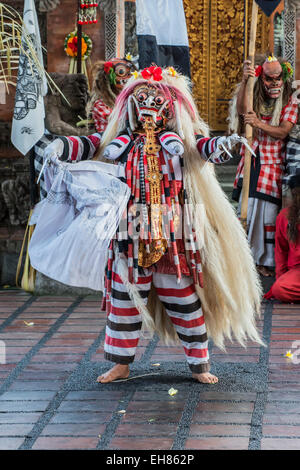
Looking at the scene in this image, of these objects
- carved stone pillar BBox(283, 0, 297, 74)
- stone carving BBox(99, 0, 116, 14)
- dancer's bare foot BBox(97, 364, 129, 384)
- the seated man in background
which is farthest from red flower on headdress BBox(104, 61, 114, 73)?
carved stone pillar BBox(283, 0, 297, 74)

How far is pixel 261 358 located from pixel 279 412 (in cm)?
86

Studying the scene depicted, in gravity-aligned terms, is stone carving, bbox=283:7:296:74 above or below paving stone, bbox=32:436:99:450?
above

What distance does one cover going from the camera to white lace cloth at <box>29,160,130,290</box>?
357 cm

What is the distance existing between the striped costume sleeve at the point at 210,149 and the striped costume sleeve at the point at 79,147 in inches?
20.9

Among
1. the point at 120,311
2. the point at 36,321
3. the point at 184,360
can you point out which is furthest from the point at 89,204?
the point at 36,321

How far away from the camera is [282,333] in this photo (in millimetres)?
4750

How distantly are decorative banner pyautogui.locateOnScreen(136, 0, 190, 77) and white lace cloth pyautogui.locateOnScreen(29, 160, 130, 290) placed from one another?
2.87 ft

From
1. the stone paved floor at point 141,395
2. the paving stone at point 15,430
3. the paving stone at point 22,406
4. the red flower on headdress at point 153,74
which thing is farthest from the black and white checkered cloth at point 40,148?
the paving stone at point 15,430

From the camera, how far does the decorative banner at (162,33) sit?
4.30m

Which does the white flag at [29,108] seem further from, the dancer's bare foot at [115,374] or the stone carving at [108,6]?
the stone carving at [108,6]

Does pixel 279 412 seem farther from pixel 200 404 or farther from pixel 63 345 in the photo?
pixel 63 345

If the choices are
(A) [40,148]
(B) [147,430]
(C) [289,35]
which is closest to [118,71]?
(A) [40,148]

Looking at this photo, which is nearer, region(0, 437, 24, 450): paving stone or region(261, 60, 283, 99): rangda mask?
region(0, 437, 24, 450): paving stone

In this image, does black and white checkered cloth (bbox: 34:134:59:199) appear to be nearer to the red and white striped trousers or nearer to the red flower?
the red flower
